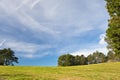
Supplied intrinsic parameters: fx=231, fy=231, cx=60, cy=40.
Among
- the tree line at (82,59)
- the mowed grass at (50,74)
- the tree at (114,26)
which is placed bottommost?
the mowed grass at (50,74)

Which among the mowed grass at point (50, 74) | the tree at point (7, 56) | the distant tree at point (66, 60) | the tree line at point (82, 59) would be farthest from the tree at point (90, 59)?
the mowed grass at point (50, 74)

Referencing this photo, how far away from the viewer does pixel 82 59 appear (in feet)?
472

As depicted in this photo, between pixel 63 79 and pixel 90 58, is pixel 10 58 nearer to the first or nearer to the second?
pixel 90 58

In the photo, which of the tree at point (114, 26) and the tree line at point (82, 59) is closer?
the tree at point (114, 26)

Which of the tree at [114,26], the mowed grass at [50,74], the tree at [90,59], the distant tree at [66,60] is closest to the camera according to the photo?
the mowed grass at [50,74]

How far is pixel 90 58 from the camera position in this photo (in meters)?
155

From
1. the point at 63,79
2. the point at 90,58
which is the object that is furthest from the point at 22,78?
the point at 90,58

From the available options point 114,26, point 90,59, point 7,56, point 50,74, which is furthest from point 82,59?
point 50,74

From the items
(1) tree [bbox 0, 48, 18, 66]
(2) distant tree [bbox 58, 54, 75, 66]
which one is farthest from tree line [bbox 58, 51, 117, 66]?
(1) tree [bbox 0, 48, 18, 66]

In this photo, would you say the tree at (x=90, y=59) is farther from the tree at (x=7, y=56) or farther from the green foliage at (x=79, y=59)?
the tree at (x=7, y=56)

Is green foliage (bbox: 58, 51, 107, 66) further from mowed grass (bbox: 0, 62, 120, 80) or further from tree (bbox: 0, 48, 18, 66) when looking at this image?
mowed grass (bbox: 0, 62, 120, 80)

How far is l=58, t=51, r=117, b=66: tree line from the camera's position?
411 ft

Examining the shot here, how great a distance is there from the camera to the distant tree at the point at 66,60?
124 meters

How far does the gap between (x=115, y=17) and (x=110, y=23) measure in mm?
1239
